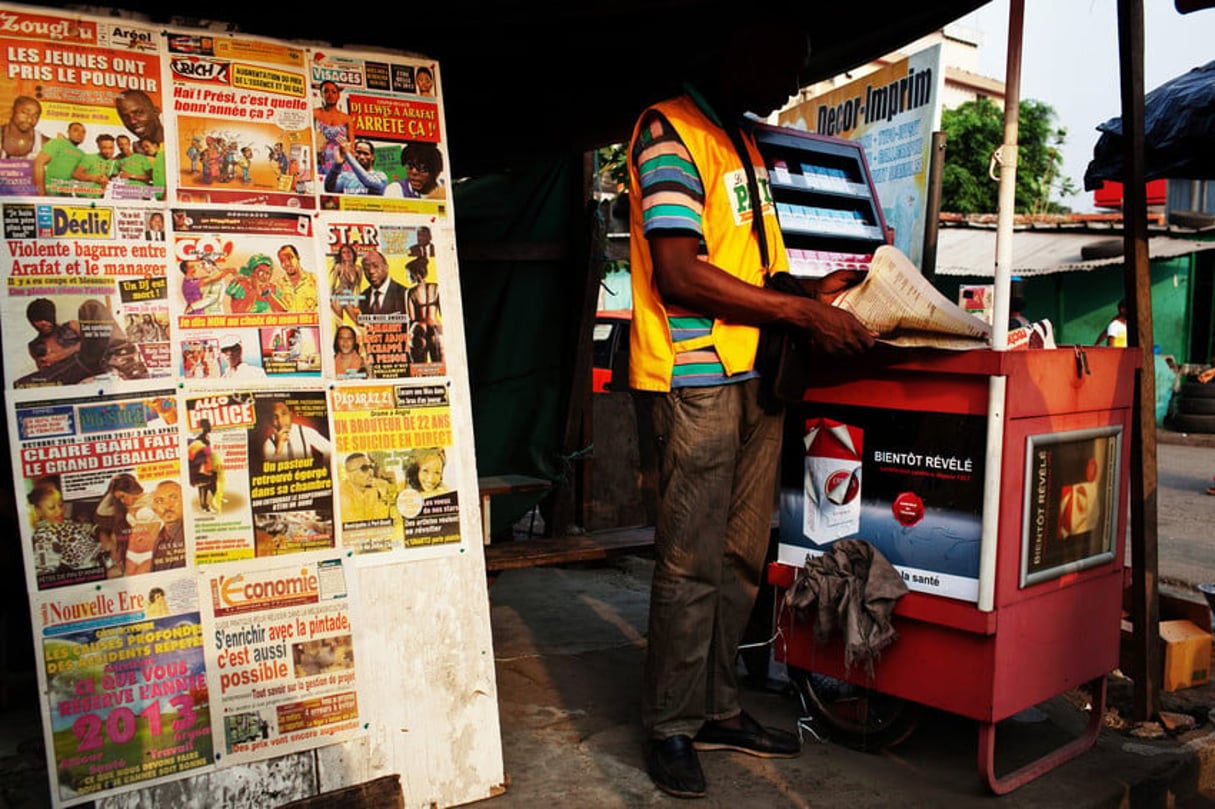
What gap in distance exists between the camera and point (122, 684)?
2.31 meters

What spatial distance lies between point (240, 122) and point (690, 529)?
166cm

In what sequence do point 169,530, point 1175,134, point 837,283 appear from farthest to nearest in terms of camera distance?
1. point 1175,134
2. point 837,283
3. point 169,530

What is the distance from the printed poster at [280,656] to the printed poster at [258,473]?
66 mm

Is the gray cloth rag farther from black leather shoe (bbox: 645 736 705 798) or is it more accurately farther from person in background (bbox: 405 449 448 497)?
person in background (bbox: 405 449 448 497)

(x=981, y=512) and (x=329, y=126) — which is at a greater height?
(x=329, y=126)

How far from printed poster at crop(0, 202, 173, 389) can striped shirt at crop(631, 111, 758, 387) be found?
1.30 metres

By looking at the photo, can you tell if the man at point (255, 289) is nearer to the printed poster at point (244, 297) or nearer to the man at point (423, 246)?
the printed poster at point (244, 297)

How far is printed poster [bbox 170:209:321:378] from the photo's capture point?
2.45 meters

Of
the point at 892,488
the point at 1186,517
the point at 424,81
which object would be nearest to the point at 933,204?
the point at 892,488

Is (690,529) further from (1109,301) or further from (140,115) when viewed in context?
(1109,301)

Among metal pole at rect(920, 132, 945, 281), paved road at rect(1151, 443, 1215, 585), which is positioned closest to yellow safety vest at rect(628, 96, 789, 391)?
metal pole at rect(920, 132, 945, 281)

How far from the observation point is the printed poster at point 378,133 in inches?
105

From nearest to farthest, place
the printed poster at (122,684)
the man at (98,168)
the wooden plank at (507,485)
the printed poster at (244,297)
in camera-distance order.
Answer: the printed poster at (122,684), the man at (98,168), the printed poster at (244,297), the wooden plank at (507,485)

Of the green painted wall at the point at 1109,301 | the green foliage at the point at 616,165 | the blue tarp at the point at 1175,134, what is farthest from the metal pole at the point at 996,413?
the green painted wall at the point at 1109,301
